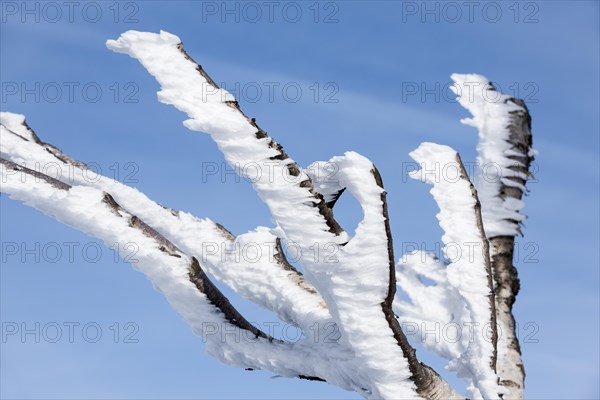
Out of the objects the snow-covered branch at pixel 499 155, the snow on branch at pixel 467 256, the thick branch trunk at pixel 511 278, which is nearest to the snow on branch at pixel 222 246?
the snow on branch at pixel 467 256

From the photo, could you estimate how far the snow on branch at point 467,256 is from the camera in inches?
121

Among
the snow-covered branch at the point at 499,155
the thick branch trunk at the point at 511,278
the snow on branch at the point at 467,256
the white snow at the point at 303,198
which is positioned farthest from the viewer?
the snow-covered branch at the point at 499,155

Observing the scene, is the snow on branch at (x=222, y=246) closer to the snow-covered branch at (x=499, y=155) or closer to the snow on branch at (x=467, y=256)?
the snow on branch at (x=467, y=256)

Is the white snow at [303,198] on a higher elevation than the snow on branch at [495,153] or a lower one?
lower

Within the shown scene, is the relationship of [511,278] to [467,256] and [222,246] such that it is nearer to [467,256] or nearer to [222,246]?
[467,256]

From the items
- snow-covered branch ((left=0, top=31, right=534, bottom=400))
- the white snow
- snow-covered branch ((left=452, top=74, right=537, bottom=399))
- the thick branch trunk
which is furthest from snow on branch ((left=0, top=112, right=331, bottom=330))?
snow-covered branch ((left=452, top=74, right=537, bottom=399))

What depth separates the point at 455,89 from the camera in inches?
187

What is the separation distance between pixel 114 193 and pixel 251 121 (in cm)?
120

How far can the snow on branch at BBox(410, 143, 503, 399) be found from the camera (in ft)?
10.1

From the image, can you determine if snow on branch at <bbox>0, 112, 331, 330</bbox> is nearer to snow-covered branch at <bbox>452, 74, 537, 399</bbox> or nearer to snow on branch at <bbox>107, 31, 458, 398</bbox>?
snow on branch at <bbox>107, 31, 458, 398</bbox>

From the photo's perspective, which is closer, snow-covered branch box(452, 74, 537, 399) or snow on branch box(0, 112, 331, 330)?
snow on branch box(0, 112, 331, 330)

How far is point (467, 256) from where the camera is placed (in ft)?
10.5

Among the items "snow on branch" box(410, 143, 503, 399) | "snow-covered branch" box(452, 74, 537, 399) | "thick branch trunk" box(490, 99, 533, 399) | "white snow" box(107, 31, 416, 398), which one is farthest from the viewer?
"snow-covered branch" box(452, 74, 537, 399)

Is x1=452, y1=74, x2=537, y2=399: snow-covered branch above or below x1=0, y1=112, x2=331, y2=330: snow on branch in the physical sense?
above
